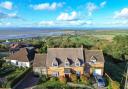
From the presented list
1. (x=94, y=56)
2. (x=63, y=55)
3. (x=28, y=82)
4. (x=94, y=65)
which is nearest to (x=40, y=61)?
(x=63, y=55)

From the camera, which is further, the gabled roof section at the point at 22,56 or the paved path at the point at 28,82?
the gabled roof section at the point at 22,56

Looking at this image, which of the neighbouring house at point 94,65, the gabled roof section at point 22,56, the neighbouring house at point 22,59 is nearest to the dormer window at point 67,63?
the neighbouring house at point 94,65

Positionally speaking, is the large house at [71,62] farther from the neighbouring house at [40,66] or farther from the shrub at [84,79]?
the shrub at [84,79]

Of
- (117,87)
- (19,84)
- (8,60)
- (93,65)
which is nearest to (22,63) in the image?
(8,60)

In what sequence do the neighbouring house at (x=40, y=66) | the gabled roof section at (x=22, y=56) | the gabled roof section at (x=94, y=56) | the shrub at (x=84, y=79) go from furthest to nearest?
the gabled roof section at (x=22, y=56) → the gabled roof section at (x=94, y=56) → the neighbouring house at (x=40, y=66) → the shrub at (x=84, y=79)

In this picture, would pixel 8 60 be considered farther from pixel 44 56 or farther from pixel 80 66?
pixel 80 66

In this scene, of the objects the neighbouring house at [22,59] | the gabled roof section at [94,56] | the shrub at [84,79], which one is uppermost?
the gabled roof section at [94,56]
